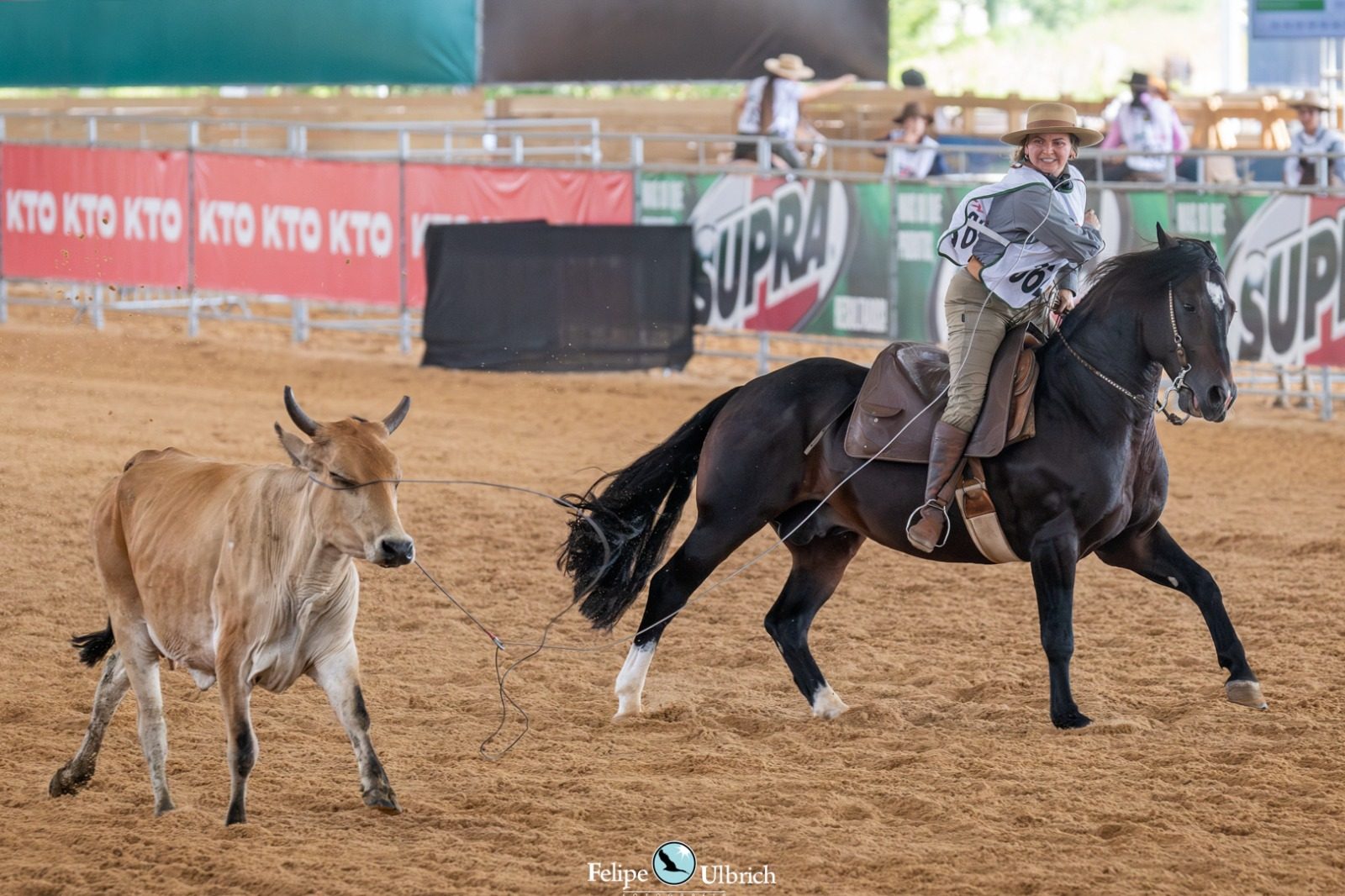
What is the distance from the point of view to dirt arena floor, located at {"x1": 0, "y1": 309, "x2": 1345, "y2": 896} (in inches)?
195

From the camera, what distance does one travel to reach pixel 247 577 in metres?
5.03

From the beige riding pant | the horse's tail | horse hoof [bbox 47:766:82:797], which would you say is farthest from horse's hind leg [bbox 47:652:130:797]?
the beige riding pant

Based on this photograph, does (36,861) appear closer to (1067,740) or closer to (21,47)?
(1067,740)

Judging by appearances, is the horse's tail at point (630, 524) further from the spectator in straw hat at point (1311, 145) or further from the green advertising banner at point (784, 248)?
the spectator in straw hat at point (1311, 145)

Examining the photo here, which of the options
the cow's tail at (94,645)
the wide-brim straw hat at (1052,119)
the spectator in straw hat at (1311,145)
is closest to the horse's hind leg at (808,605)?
the wide-brim straw hat at (1052,119)

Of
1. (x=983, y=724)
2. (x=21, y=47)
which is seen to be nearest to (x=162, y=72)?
(x=21, y=47)

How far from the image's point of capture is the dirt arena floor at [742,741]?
4.95 metres

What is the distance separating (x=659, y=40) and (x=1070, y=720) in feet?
60.5

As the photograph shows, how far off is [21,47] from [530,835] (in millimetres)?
22669

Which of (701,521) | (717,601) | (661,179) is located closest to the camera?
(701,521)

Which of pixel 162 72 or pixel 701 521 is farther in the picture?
pixel 162 72

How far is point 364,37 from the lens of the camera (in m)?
23.5

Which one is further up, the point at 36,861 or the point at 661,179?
the point at 661,179

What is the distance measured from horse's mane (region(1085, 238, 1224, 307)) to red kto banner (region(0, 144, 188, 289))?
40.5ft
